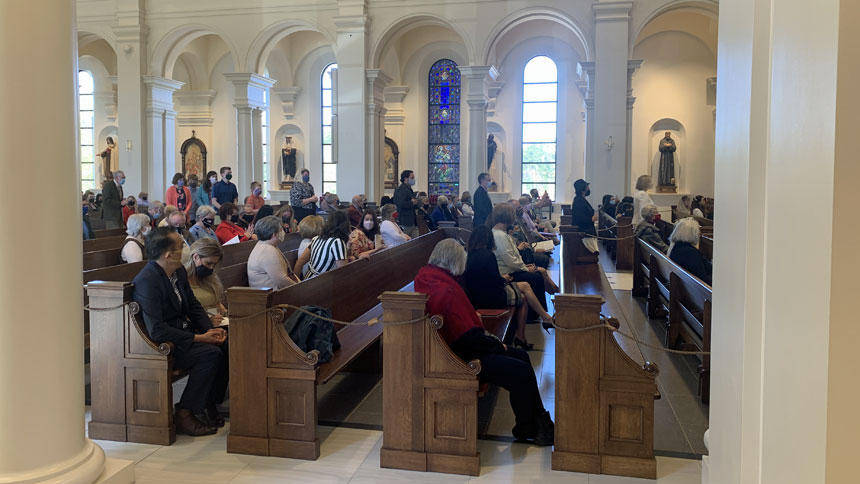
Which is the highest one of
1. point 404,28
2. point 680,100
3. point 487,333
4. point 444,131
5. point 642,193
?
point 404,28

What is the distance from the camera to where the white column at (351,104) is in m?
16.2

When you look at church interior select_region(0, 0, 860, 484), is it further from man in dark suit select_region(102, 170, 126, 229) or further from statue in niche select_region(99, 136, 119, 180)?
statue in niche select_region(99, 136, 119, 180)

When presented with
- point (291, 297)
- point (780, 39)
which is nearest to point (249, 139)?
point (291, 297)

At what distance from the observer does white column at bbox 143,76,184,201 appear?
1766 cm

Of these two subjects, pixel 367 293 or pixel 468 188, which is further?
pixel 468 188

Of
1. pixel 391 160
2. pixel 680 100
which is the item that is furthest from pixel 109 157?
pixel 680 100

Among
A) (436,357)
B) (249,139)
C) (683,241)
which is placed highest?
(249,139)

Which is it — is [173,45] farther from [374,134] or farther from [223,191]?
[223,191]

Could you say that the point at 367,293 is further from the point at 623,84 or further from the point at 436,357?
the point at 623,84

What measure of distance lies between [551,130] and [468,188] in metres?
5.38

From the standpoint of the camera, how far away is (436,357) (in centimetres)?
386

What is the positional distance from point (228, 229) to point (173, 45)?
36.3ft

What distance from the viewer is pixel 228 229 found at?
344 inches

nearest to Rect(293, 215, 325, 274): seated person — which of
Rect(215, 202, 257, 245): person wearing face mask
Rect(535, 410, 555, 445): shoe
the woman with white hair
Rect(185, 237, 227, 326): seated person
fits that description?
the woman with white hair
